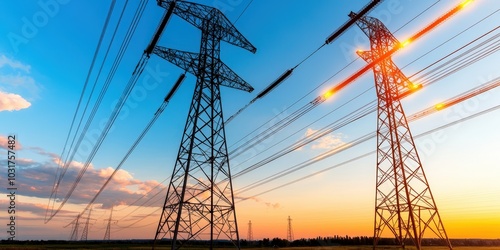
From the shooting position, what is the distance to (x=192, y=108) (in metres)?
20.6

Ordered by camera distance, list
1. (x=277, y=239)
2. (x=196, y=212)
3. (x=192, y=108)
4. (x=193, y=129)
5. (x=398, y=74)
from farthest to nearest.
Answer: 1. (x=277, y=239)
2. (x=398, y=74)
3. (x=192, y=108)
4. (x=193, y=129)
5. (x=196, y=212)

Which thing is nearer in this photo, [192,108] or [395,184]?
[192,108]

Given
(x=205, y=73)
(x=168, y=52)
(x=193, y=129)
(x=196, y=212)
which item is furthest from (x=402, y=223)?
(x=168, y=52)

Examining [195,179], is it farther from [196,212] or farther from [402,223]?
[402,223]

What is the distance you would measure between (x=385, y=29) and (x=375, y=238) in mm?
20305

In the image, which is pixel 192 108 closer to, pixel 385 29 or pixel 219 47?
pixel 219 47

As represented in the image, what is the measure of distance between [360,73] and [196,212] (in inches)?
502

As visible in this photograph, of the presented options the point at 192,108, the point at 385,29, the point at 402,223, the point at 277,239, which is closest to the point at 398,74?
the point at 385,29

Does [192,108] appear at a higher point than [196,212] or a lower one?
higher

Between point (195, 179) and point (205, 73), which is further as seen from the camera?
point (205, 73)

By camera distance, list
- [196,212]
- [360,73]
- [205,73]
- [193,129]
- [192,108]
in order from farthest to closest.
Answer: [205,73] → [192,108] → [193,129] → [196,212] → [360,73]

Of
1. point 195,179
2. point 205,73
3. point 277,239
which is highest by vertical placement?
point 205,73

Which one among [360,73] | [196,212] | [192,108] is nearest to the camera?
[360,73]

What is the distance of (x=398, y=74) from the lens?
26641 millimetres
